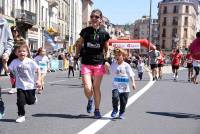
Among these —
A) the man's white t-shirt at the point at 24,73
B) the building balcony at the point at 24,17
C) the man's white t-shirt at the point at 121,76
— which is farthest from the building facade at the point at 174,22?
the man's white t-shirt at the point at 24,73

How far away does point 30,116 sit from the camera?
9.29 metres

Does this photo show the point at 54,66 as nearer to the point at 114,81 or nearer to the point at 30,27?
the point at 30,27

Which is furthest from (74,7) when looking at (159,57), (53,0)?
(159,57)

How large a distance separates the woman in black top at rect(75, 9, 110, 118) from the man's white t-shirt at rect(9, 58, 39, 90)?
0.97 meters

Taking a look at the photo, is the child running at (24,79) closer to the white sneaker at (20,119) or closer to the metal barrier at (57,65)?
the white sneaker at (20,119)

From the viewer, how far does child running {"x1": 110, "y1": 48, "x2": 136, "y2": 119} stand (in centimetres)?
928

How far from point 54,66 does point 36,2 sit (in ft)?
51.8

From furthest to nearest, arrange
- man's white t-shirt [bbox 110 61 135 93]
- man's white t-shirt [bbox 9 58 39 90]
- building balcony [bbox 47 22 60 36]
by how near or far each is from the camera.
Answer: building balcony [bbox 47 22 60 36] → man's white t-shirt [bbox 110 61 135 93] → man's white t-shirt [bbox 9 58 39 90]

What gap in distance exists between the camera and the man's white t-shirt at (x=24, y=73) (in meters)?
8.59

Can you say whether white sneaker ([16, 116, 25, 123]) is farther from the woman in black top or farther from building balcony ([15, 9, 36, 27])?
building balcony ([15, 9, 36, 27])

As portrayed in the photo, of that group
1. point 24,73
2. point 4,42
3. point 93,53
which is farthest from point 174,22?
point 4,42

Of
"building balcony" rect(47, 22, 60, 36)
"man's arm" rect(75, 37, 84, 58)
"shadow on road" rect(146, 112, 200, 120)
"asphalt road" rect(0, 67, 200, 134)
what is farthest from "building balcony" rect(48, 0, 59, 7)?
"man's arm" rect(75, 37, 84, 58)

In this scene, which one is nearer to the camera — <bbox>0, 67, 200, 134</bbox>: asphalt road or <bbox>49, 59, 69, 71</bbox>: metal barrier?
<bbox>0, 67, 200, 134</bbox>: asphalt road

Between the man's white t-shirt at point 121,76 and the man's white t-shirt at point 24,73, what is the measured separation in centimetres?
149
